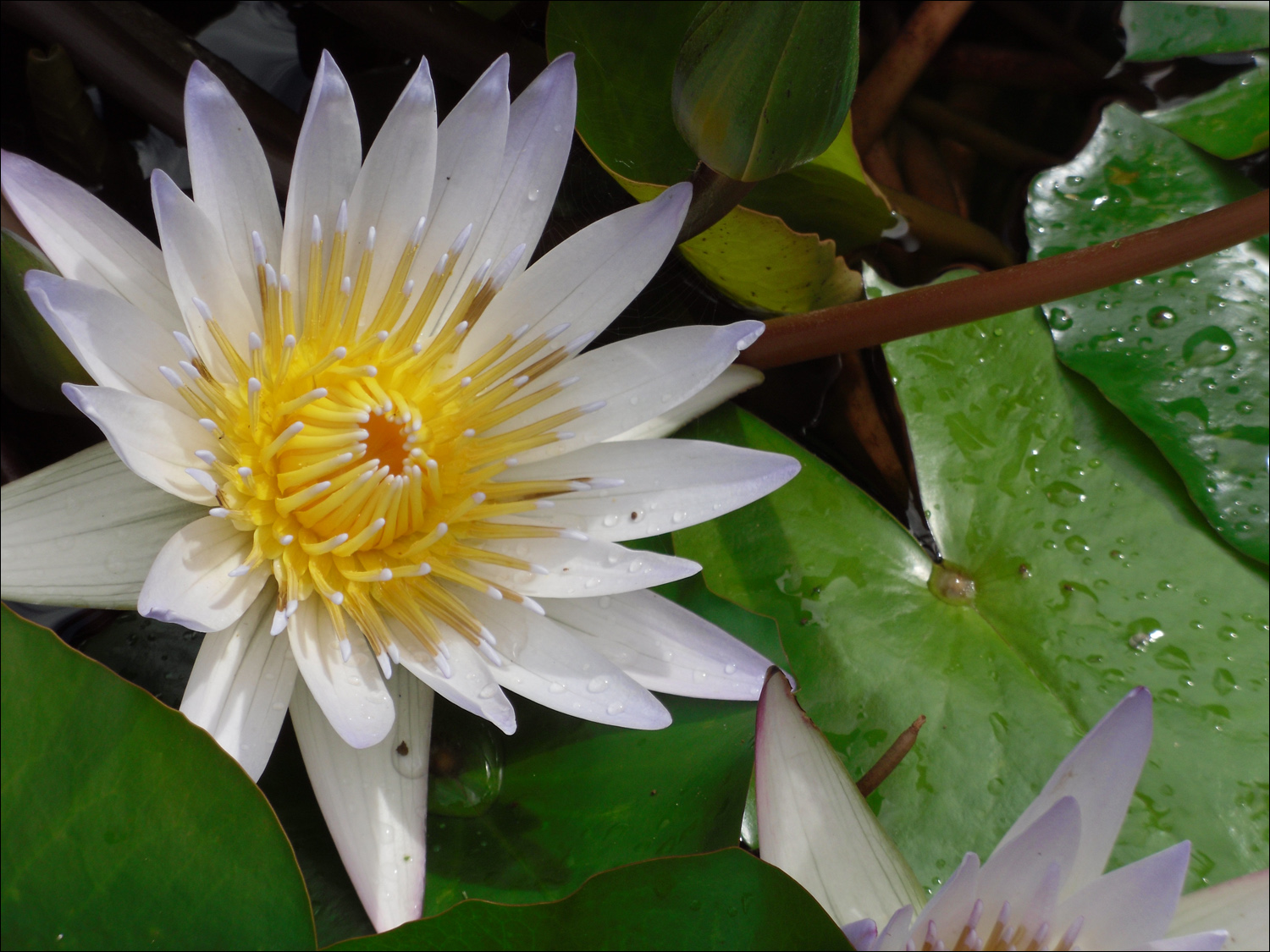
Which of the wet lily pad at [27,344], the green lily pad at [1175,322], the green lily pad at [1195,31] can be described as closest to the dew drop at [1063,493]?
the green lily pad at [1175,322]

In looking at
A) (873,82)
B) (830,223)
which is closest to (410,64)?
(830,223)

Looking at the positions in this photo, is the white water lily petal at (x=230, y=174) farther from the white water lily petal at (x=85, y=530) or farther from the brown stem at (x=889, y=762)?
the brown stem at (x=889, y=762)

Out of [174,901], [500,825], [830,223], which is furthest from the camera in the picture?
[830,223]

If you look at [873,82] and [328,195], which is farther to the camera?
[873,82]

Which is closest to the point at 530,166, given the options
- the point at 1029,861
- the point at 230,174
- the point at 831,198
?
the point at 230,174

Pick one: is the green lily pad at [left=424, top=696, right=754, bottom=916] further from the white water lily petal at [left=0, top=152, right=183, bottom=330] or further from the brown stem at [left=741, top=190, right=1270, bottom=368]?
the white water lily petal at [left=0, top=152, right=183, bottom=330]

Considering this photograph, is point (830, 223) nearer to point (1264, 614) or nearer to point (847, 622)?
point (847, 622)

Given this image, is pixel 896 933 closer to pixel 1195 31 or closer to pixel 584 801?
pixel 584 801
